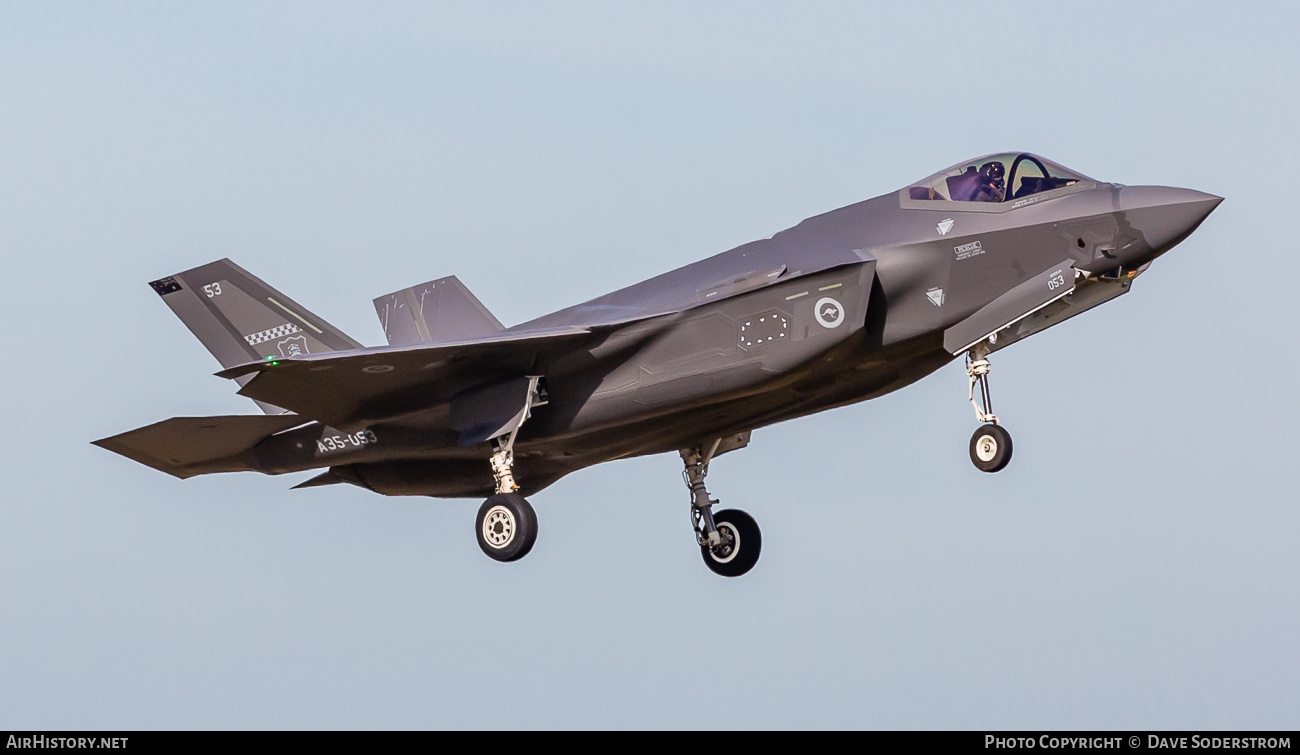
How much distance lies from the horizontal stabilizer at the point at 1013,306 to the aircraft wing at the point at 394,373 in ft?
14.8

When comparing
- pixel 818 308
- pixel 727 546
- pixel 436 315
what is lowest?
pixel 727 546

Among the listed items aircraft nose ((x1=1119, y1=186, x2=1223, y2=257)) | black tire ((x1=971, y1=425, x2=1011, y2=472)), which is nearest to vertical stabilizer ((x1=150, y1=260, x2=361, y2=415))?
black tire ((x1=971, y1=425, x2=1011, y2=472))

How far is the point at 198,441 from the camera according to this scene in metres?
24.0

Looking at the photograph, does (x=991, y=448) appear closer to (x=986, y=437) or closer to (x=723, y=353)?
(x=986, y=437)

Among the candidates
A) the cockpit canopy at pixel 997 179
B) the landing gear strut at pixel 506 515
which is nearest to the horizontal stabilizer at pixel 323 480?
the landing gear strut at pixel 506 515

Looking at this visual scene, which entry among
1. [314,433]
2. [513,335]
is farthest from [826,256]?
[314,433]

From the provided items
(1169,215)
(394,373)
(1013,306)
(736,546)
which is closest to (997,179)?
(1013,306)

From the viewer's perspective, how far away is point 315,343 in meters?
25.6

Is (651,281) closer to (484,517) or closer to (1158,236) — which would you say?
(484,517)

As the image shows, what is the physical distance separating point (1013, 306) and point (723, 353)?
342 cm

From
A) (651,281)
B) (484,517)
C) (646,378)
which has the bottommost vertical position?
(484,517)

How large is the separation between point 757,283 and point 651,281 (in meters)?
2.10

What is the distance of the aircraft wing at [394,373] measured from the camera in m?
21.8

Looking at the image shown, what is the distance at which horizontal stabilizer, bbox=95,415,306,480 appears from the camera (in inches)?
925
